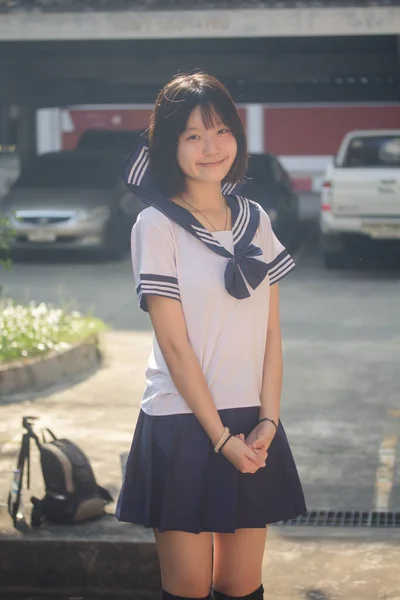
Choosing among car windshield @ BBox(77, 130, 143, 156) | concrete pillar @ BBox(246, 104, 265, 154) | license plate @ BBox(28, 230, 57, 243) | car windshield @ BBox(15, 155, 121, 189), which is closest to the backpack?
license plate @ BBox(28, 230, 57, 243)

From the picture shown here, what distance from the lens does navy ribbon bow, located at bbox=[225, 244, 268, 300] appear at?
10.9 ft

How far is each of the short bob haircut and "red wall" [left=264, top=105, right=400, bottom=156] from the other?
112ft

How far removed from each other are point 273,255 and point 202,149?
387 millimetres

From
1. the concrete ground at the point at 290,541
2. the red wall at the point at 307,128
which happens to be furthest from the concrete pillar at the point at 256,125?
the concrete ground at the point at 290,541

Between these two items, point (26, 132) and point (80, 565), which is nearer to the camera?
point (80, 565)

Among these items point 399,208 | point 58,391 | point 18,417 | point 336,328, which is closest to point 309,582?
point 18,417

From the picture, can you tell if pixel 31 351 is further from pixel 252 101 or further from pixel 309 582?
pixel 252 101

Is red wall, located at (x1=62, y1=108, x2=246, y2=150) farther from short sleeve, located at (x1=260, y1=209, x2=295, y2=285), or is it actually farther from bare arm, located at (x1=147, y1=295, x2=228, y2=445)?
bare arm, located at (x1=147, y1=295, x2=228, y2=445)

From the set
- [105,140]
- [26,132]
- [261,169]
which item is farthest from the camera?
[26,132]

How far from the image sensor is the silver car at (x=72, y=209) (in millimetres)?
17281

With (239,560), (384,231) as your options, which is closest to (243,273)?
(239,560)

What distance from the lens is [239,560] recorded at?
3.42 metres

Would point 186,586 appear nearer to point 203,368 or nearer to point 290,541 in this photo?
point 203,368

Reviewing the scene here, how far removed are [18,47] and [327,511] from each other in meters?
12.5
